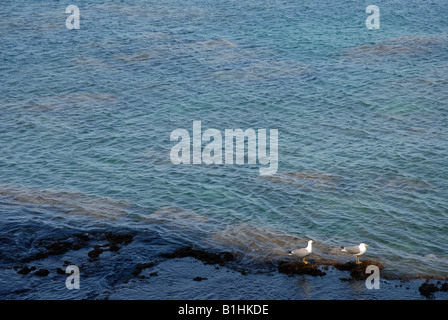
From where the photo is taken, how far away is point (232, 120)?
178 feet

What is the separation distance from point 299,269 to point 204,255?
18.5 ft

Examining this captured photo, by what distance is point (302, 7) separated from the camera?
83.9 m

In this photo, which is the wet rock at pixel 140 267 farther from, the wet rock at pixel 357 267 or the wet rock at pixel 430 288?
the wet rock at pixel 430 288

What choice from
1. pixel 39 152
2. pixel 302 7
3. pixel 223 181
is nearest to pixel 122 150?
pixel 39 152

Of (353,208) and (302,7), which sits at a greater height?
(302,7)

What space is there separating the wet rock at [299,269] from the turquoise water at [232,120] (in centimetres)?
278

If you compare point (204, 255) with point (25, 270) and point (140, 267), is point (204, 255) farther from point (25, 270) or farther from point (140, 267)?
point (25, 270)

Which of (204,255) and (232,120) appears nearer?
(204,255)

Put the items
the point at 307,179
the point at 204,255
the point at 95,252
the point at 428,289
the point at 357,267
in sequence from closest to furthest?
the point at 428,289, the point at 357,267, the point at 95,252, the point at 204,255, the point at 307,179

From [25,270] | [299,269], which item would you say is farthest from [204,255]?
[25,270]

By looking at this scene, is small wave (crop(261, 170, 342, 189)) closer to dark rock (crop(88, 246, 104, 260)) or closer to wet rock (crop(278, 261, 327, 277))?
wet rock (crop(278, 261, 327, 277))

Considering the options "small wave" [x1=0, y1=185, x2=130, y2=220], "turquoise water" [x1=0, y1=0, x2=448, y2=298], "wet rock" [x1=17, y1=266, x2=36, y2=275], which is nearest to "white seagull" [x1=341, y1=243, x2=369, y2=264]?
"turquoise water" [x1=0, y1=0, x2=448, y2=298]

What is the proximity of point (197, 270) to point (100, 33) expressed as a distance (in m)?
50.1

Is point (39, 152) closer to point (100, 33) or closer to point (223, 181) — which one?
point (223, 181)
